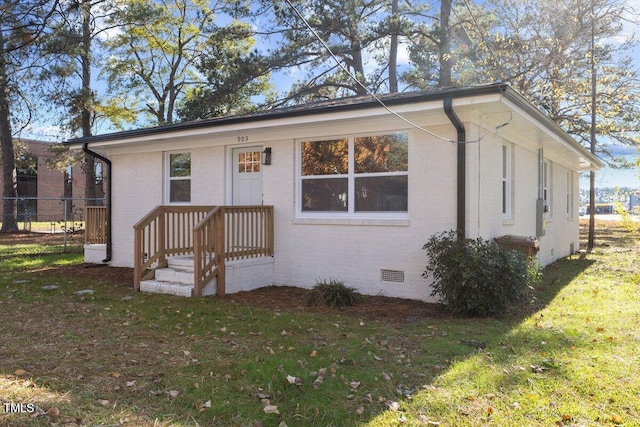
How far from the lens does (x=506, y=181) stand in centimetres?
906

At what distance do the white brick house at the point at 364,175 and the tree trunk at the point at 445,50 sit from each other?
8948 mm

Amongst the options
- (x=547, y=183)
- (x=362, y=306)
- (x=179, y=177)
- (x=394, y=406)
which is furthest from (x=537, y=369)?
(x=547, y=183)

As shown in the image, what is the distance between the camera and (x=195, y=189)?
1013cm

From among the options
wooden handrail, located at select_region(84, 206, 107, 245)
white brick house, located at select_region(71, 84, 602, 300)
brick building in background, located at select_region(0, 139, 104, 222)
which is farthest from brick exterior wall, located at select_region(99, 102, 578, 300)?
brick building in background, located at select_region(0, 139, 104, 222)

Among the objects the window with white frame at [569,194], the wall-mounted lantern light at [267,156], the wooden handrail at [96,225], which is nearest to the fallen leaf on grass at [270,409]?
the wall-mounted lantern light at [267,156]

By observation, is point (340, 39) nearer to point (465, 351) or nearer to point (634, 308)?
point (634, 308)

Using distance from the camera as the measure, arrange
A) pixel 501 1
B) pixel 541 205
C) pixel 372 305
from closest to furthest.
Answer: pixel 372 305 → pixel 541 205 → pixel 501 1

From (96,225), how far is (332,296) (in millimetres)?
7577

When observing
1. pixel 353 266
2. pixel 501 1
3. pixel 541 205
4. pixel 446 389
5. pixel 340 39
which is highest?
pixel 501 1

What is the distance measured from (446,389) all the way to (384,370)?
60 cm

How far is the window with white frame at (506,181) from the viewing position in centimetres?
894

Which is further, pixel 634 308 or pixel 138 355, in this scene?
pixel 634 308

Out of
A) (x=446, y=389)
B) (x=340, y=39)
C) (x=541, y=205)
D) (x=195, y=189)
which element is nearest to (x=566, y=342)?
(x=446, y=389)

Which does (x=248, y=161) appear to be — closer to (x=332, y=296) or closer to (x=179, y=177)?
(x=179, y=177)
